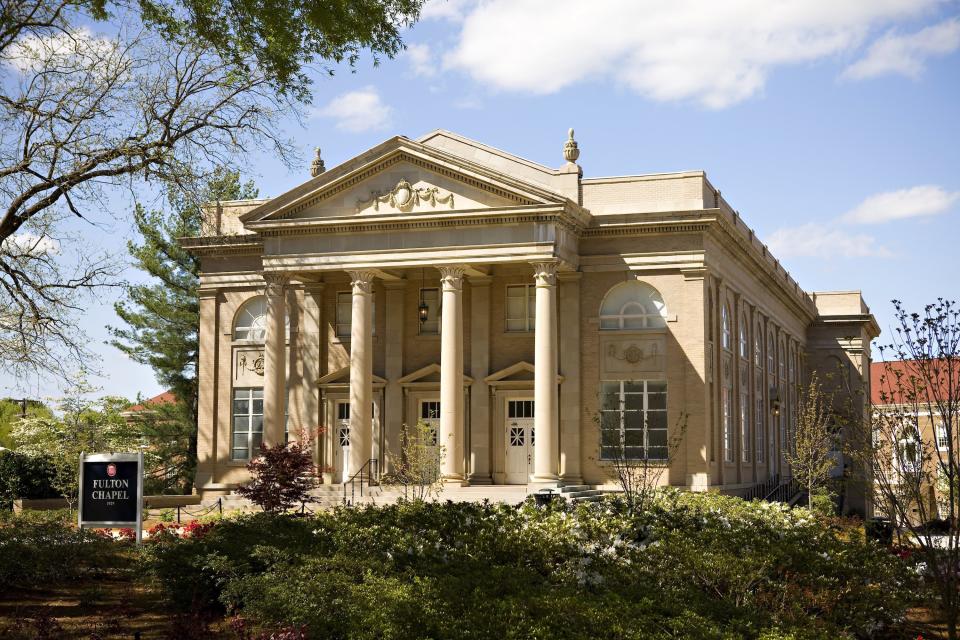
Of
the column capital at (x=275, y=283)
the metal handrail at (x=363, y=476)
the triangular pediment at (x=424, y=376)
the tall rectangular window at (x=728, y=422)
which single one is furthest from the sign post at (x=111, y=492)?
the tall rectangular window at (x=728, y=422)

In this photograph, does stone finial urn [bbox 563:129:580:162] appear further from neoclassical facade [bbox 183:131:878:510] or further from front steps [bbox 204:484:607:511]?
front steps [bbox 204:484:607:511]

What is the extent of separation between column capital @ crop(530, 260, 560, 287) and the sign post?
48.6 feet

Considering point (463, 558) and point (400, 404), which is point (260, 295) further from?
point (463, 558)

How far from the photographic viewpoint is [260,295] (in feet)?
125

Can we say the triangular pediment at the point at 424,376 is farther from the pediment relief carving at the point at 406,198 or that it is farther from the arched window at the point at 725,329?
the arched window at the point at 725,329

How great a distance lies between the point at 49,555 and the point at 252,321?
22.4 metres

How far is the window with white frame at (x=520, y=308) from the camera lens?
35.5 metres

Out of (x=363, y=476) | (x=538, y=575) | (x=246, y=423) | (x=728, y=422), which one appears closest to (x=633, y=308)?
(x=728, y=422)

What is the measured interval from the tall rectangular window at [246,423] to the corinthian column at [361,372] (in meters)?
5.06

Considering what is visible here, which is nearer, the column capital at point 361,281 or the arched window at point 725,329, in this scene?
the column capital at point 361,281

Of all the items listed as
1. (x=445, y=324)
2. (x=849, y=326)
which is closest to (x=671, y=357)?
(x=445, y=324)

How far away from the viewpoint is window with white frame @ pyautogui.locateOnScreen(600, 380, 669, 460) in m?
34.0

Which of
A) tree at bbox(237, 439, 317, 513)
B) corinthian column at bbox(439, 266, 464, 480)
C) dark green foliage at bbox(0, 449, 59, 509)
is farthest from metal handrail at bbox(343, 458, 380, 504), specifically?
dark green foliage at bbox(0, 449, 59, 509)

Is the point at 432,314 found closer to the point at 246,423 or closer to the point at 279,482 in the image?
the point at 246,423
